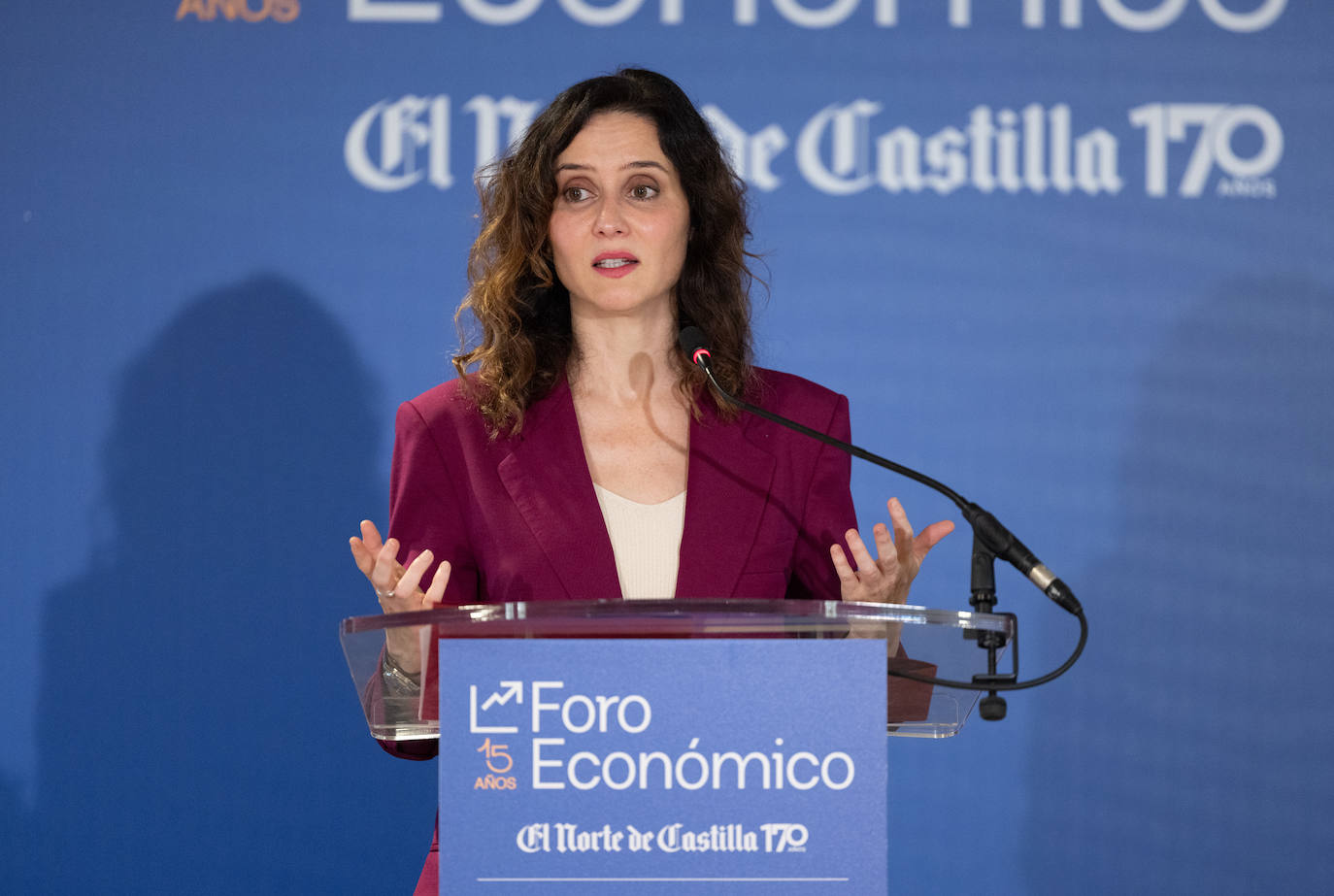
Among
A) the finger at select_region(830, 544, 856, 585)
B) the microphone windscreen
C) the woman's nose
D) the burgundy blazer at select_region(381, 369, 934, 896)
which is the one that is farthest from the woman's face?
the finger at select_region(830, 544, 856, 585)

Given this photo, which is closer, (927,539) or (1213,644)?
(927,539)

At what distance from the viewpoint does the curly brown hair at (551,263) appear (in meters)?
2.07

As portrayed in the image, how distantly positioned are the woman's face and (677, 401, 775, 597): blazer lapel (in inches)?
8.5

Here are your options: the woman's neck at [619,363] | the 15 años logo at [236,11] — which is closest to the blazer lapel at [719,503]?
the woman's neck at [619,363]

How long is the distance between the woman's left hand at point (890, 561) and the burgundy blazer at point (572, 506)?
0.91ft

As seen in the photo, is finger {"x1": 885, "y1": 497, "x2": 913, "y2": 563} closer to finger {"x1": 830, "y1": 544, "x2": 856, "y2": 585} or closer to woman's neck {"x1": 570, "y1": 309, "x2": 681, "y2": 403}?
finger {"x1": 830, "y1": 544, "x2": 856, "y2": 585}

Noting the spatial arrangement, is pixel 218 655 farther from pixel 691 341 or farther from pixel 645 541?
pixel 691 341

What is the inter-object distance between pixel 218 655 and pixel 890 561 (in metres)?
1.89

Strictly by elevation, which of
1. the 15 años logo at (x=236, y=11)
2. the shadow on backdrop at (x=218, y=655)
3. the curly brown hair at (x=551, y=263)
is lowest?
the shadow on backdrop at (x=218, y=655)

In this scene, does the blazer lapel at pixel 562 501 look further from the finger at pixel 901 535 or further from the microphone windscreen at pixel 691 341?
the finger at pixel 901 535

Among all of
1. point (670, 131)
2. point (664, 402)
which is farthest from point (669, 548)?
point (670, 131)

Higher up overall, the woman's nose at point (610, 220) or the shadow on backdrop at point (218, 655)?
the woman's nose at point (610, 220)

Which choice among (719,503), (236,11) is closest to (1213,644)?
(719,503)

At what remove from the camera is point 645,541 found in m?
1.95
